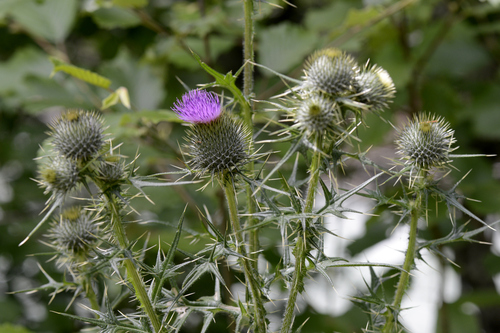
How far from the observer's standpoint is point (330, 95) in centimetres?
128

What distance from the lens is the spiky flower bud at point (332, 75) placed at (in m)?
1.29

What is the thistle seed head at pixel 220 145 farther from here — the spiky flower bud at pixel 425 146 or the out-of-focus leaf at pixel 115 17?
the out-of-focus leaf at pixel 115 17

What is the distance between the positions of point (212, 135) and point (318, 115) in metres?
0.37

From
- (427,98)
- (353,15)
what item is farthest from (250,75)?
(427,98)

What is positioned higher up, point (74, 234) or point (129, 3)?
point (129, 3)

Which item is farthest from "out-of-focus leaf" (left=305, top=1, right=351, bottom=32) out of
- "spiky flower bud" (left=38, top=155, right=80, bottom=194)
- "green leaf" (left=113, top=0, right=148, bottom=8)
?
"spiky flower bud" (left=38, top=155, right=80, bottom=194)

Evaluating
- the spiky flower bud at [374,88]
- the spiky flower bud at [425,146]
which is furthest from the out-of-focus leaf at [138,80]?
the spiky flower bud at [425,146]

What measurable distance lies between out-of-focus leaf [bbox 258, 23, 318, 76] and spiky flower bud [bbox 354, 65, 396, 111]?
5.55 ft

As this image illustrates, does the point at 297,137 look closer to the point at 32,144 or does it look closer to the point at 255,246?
the point at 255,246

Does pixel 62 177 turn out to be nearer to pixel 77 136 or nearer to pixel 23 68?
pixel 77 136

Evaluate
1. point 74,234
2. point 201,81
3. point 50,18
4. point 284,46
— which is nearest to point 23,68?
point 50,18

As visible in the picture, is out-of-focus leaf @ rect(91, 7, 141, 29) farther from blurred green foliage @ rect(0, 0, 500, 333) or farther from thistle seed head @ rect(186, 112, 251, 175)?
thistle seed head @ rect(186, 112, 251, 175)

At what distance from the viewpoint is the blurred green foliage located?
10.2 ft

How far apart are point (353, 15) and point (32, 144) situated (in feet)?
10.4
